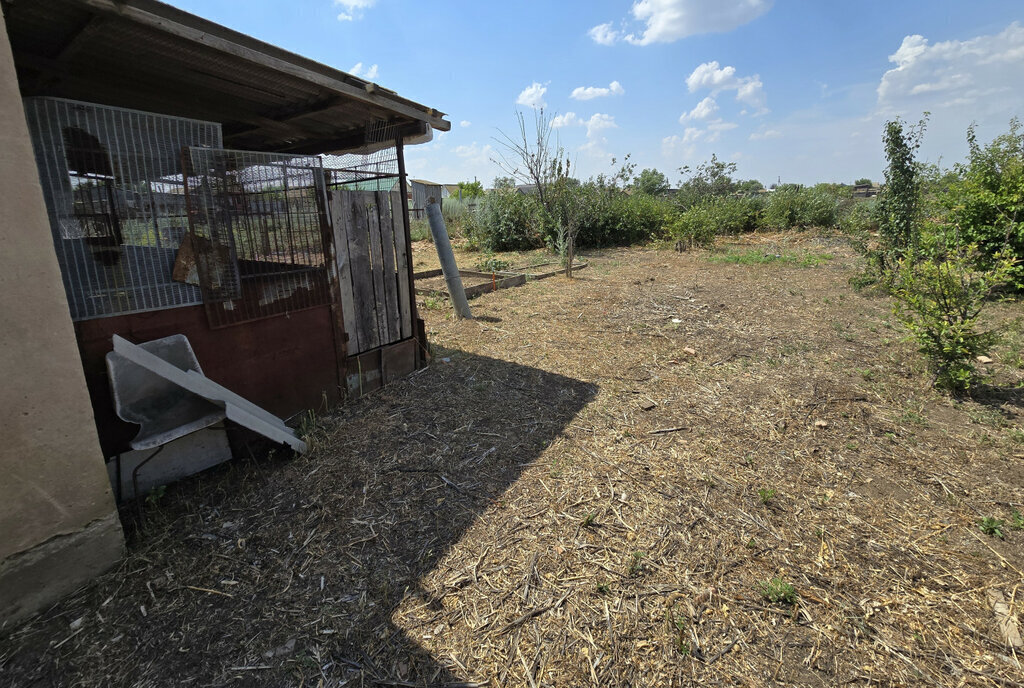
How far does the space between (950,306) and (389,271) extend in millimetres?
5143

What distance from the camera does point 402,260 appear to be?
480 cm

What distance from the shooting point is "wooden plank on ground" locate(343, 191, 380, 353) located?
430 cm

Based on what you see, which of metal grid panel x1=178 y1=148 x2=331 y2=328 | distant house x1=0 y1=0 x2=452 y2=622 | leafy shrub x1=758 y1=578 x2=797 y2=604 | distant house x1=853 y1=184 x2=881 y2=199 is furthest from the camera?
distant house x1=853 y1=184 x2=881 y2=199

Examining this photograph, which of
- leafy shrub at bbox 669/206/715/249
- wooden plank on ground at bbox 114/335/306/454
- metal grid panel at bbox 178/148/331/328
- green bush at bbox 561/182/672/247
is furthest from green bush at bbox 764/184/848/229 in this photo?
wooden plank on ground at bbox 114/335/306/454

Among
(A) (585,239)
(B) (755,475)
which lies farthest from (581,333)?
(A) (585,239)

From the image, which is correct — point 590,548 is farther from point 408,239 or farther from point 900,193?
point 900,193

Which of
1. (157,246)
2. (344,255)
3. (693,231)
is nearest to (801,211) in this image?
(693,231)

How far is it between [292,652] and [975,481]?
13.9ft

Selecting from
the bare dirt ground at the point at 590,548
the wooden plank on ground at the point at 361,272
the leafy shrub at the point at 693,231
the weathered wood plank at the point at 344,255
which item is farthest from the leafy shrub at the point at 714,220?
the weathered wood plank at the point at 344,255

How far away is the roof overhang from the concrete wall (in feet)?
2.58

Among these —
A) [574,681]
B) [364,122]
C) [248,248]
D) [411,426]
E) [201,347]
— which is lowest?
[574,681]

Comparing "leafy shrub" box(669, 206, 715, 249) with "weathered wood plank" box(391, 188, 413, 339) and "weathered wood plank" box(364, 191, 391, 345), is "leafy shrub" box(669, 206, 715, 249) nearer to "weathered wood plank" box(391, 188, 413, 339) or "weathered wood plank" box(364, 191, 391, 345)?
"weathered wood plank" box(391, 188, 413, 339)

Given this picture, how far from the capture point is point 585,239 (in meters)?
16.8

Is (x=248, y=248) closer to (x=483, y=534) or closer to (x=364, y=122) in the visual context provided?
(x=364, y=122)
